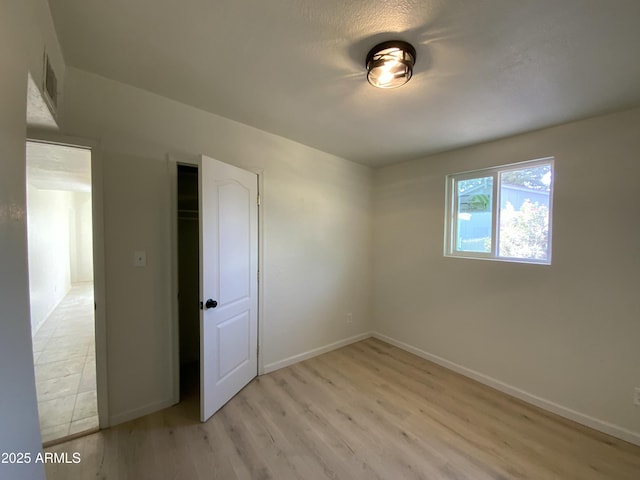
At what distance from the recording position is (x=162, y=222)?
207 centimetres

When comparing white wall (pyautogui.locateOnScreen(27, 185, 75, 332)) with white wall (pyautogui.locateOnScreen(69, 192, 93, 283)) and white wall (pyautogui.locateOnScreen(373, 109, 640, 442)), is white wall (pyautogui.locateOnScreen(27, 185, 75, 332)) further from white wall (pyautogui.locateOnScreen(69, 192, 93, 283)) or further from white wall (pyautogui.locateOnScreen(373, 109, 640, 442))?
white wall (pyautogui.locateOnScreen(373, 109, 640, 442))

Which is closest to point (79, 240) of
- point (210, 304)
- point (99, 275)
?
point (99, 275)

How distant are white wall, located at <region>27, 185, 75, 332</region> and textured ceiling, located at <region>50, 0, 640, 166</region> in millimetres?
3617

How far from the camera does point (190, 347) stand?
10.00 ft

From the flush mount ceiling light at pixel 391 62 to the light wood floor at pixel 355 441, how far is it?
235cm

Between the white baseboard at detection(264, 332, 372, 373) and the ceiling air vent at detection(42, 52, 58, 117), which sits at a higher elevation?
the ceiling air vent at detection(42, 52, 58, 117)

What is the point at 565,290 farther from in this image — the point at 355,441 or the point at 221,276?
the point at 221,276

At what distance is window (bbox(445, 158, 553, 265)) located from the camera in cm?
233

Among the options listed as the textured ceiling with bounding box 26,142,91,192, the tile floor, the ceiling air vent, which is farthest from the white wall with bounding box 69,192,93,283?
the ceiling air vent

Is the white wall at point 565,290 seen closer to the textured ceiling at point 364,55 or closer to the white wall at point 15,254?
the textured ceiling at point 364,55

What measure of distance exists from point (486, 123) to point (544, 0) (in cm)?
120

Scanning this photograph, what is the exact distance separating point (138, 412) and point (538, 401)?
3.31 m

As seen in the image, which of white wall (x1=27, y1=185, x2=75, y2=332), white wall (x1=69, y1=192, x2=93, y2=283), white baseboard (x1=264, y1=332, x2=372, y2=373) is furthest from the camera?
white wall (x1=69, y1=192, x2=93, y2=283)

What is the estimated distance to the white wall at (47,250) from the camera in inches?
152
